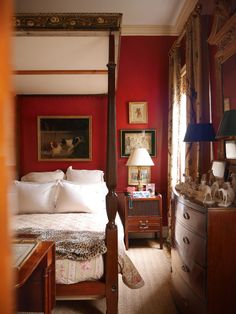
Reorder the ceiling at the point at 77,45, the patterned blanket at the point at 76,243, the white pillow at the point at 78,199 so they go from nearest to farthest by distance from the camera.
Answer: the patterned blanket at the point at 76,243, the ceiling at the point at 77,45, the white pillow at the point at 78,199

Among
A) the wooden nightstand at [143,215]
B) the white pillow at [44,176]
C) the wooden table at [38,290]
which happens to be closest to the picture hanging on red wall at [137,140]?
the wooden nightstand at [143,215]

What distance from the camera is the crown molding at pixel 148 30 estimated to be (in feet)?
13.8

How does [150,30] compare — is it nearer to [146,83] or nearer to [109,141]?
[146,83]

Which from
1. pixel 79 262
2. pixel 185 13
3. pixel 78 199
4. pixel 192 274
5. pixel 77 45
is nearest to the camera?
pixel 192 274

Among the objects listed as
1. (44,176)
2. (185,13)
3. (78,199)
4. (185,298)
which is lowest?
(185,298)

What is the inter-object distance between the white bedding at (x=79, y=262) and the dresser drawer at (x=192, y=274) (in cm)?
37

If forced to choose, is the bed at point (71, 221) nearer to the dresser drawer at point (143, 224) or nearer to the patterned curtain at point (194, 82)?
the dresser drawer at point (143, 224)

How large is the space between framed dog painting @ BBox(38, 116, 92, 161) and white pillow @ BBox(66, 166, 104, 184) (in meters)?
0.31

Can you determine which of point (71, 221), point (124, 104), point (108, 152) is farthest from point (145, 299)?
point (124, 104)

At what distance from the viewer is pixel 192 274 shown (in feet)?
6.38

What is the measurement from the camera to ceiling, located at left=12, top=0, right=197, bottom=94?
251cm

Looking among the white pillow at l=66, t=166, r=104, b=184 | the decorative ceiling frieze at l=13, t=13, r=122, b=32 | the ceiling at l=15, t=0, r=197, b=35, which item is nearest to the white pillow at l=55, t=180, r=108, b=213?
the white pillow at l=66, t=166, r=104, b=184

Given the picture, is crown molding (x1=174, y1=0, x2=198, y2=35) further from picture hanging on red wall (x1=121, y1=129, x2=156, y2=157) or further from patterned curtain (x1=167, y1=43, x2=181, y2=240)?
picture hanging on red wall (x1=121, y1=129, x2=156, y2=157)

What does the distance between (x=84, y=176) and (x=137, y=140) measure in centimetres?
102
